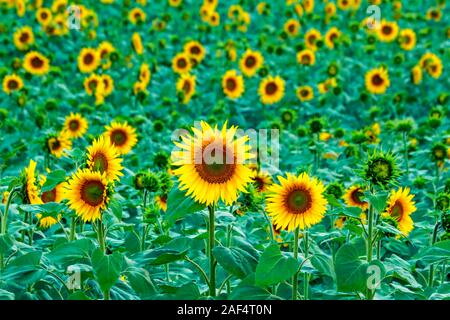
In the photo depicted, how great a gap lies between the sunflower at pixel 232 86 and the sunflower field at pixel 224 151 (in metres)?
0.02

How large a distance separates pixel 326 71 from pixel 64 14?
10.2ft

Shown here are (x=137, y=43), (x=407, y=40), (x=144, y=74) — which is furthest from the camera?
(x=407, y=40)

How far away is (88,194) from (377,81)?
4.50 metres

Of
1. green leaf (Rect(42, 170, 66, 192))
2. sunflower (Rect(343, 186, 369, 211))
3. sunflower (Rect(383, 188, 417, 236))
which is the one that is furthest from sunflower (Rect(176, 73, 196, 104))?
green leaf (Rect(42, 170, 66, 192))

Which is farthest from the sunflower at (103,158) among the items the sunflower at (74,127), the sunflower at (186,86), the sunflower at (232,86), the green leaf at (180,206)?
the sunflower at (232,86)

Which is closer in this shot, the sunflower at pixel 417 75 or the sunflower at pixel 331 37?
the sunflower at pixel 417 75

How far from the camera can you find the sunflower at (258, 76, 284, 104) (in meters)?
6.34

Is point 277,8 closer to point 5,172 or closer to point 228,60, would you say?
point 228,60

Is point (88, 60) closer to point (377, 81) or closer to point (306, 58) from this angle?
point (306, 58)

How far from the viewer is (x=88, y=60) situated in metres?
6.66

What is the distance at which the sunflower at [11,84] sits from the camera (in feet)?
18.9

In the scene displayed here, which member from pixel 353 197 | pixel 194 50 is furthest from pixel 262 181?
pixel 194 50

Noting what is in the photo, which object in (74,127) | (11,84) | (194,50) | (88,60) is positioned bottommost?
(74,127)

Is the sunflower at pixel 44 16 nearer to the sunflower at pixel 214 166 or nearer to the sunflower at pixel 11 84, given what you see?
the sunflower at pixel 11 84
